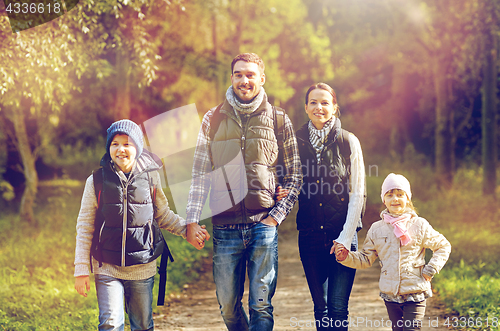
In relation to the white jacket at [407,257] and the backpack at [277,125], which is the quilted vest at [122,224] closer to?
the backpack at [277,125]

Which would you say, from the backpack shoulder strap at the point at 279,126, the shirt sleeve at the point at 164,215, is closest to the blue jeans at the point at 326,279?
the backpack shoulder strap at the point at 279,126

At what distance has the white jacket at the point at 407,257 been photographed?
3.61m

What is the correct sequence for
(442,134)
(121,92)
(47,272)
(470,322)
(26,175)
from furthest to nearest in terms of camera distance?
(442,134)
(121,92)
(26,175)
(47,272)
(470,322)

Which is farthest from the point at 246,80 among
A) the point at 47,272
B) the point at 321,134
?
the point at 47,272

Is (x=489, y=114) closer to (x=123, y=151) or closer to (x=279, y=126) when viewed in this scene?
(x=279, y=126)

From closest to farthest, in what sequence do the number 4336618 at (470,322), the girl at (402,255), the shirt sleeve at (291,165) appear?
the girl at (402,255), the shirt sleeve at (291,165), the number 4336618 at (470,322)

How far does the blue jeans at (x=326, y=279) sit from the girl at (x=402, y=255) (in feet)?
0.51

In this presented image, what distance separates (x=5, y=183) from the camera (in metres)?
12.2

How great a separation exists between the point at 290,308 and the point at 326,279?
2692mm

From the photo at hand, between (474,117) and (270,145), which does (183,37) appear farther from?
(270,145)

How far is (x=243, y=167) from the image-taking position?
3840 mm

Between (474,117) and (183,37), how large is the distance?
11.0m

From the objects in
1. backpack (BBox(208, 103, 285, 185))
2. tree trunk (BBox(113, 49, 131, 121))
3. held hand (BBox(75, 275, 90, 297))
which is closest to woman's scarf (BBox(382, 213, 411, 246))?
backpack (BBox(208, 103, 285, 185))

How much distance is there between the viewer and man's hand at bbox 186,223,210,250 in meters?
3.94
